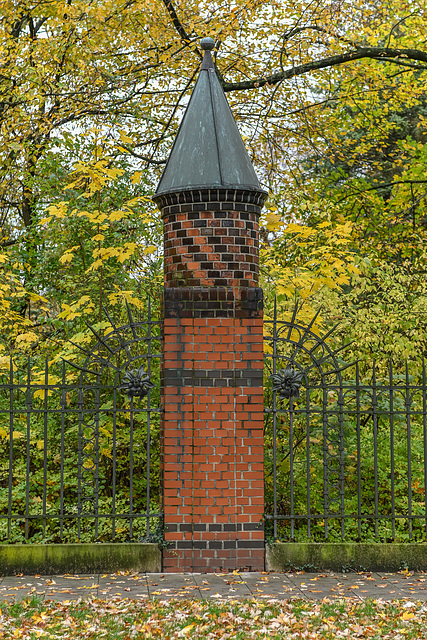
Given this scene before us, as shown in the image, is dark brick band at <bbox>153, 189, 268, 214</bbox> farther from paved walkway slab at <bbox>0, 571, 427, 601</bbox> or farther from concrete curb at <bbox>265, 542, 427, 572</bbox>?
paved walkway slab at <bbox>0, 571, 427, 601</bbox>

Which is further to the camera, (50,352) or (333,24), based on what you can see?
(333,24)

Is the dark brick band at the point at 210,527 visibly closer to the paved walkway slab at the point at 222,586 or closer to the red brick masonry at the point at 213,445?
the red brick masonry at the point at 213,445

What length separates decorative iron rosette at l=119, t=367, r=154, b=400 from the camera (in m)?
5.96

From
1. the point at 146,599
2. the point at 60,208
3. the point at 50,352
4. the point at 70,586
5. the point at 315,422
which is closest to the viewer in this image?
the point at 146,599

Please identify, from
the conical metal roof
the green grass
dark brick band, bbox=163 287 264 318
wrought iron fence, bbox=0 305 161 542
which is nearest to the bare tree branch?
the conical metal roof

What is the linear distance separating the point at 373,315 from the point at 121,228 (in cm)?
304

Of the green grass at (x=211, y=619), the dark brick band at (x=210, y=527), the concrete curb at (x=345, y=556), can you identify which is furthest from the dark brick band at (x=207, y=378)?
the green grass at (x=211, y=619)

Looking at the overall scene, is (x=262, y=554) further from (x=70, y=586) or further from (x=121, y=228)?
(x=121, y=228)

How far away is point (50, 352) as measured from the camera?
7949 mm

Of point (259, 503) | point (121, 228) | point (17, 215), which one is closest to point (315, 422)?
point (259, 503)

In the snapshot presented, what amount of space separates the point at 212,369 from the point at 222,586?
5.39 feet

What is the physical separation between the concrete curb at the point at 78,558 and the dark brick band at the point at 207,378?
131 centimetres

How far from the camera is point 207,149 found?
6.20m

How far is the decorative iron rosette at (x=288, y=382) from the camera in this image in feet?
19.7
